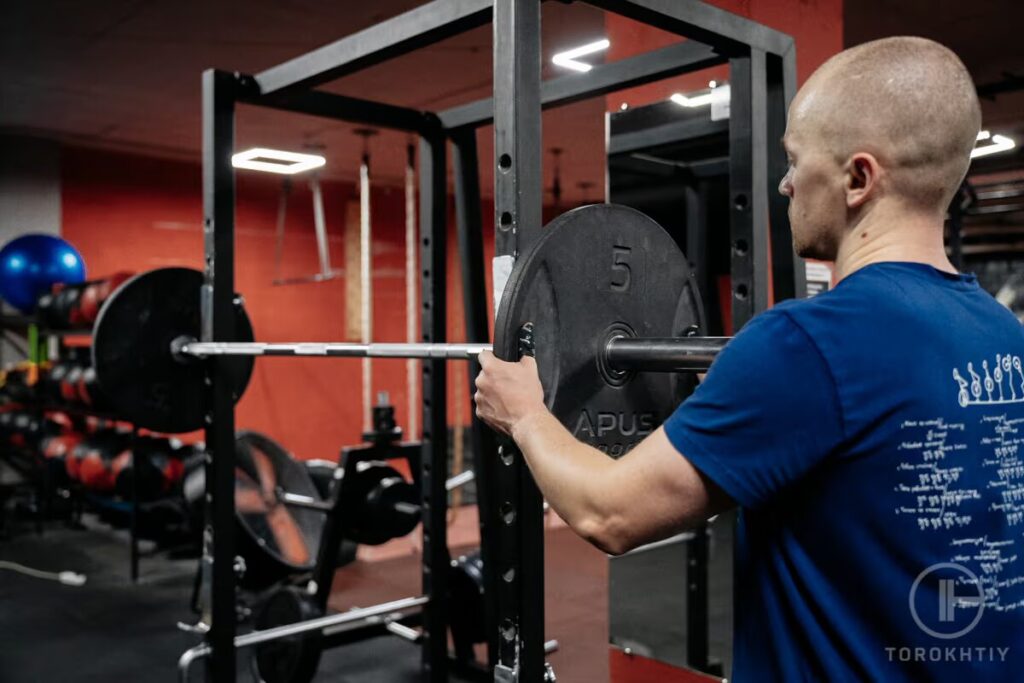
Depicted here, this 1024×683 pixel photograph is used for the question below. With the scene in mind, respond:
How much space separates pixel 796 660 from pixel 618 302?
444 mm

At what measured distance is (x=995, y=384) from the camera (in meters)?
0.75

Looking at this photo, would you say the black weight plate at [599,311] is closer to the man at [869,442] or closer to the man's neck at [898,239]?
the man at [869,442]

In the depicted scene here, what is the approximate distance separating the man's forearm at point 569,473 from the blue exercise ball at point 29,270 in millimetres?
4577

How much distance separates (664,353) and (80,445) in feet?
14.2

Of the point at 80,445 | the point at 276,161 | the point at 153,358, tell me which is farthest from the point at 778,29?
the point at 276,161

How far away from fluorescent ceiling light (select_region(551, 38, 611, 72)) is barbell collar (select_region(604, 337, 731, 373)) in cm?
295

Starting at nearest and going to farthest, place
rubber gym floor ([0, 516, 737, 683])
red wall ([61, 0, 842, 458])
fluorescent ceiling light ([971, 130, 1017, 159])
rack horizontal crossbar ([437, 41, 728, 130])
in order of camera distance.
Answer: rack horizontal crossbar ([437, 41, 728, 130]), rubber gym floor ([0, 516, 737, 683]), fluorescent ceiling light ([971, 130, 1017, 159]), red wall ([61, 0, 842, 458])

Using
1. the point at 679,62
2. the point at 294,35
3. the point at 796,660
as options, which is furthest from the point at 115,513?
the point at 796,660

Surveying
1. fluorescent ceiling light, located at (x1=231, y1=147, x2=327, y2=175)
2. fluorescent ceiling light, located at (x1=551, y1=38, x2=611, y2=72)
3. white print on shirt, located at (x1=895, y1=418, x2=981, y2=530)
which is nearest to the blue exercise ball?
fluorescent ceiling light, located at (x1=231, y1=147, x2=327, y2=175)

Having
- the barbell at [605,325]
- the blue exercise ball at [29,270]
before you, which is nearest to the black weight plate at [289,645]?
the barbell at [605,325]

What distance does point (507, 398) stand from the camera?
2.97ft

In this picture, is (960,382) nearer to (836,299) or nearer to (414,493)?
(836,299)

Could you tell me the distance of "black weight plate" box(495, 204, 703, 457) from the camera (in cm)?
92

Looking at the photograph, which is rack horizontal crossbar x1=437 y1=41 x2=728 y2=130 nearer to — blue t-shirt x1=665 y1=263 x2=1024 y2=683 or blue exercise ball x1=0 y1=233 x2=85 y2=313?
blue t-shirt x1=665 y1=263 x2=1024 y2=683
